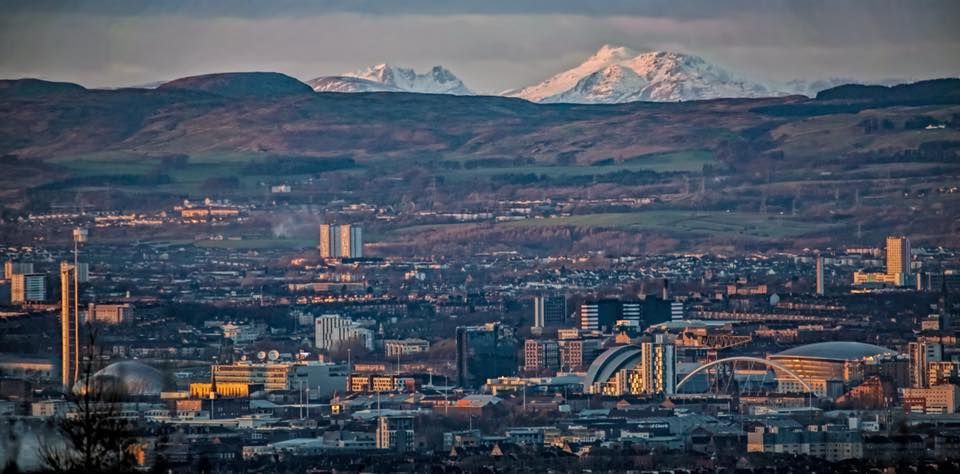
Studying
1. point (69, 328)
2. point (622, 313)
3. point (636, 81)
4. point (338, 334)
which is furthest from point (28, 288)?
point (636, 81)

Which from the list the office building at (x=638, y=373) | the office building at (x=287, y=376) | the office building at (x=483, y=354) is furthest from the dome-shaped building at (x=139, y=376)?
the office building at (x=638, y=373)

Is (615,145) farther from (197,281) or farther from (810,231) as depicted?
(197,281)

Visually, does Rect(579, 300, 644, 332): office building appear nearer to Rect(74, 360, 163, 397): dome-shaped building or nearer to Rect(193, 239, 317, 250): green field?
Rect(74, 360, 163, 397): dome-shaped building

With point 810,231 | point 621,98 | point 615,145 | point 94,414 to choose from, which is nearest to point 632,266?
point 810,231

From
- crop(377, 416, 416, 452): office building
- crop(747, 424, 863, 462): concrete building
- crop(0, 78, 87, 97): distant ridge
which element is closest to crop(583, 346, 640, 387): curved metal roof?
crop(377, 416, 416, 452): office building

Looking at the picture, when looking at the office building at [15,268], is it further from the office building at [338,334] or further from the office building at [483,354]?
the office building at [483,354]

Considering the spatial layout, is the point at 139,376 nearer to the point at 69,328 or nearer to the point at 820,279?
the point at 69,328
